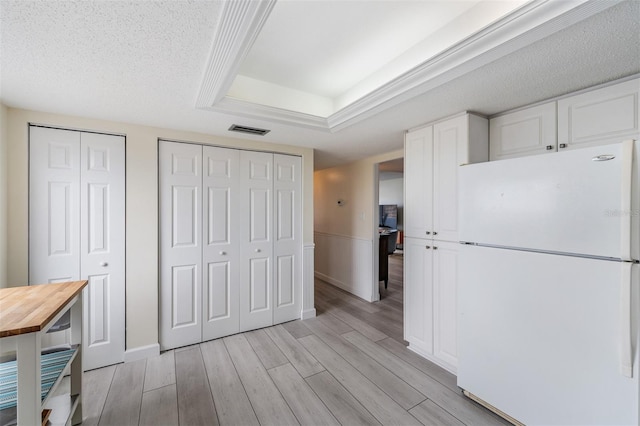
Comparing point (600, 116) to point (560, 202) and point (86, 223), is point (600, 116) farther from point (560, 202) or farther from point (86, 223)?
point (86, 223)

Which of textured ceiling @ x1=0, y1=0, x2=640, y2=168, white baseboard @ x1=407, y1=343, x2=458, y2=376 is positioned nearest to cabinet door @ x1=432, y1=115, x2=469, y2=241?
textured ceiling @ x1=0, y1=0, x2=640, y2=168

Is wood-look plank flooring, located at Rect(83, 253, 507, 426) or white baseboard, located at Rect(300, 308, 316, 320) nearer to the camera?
wood-look plank flooring, located at Rect(83, 253, 507, 426)

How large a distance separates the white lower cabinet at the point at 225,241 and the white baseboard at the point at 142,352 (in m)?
0.09

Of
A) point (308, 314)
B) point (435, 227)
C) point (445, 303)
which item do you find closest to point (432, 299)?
point (445, 303)

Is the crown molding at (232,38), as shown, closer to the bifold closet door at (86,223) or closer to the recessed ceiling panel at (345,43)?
the recessed ceiling panel at (345,43)

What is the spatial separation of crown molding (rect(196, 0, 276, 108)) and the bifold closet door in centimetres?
132

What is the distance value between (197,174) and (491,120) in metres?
2.76

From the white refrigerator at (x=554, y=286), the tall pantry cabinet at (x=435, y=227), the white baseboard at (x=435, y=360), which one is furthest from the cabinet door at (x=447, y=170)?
the white baseboard at (x=435, y=360)

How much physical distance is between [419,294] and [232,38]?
245cm

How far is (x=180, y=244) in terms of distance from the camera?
100 inches

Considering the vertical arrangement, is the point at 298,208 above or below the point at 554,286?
above

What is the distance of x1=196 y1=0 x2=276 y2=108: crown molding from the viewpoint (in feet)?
3.34

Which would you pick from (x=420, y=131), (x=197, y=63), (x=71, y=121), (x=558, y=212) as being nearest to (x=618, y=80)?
(x=558, y=212)

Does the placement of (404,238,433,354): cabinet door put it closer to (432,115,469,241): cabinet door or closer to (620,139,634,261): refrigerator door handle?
(432,115,469,241): cabinet door
